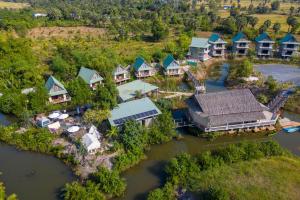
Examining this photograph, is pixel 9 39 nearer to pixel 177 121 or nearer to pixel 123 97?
pixel 123 97

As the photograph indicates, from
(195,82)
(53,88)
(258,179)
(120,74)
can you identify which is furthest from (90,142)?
(195,82)

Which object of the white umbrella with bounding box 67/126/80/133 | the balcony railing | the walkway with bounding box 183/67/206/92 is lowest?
the balcony railing

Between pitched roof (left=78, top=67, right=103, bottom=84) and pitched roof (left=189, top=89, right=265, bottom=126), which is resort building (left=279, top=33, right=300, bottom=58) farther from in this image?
pitched roof (left=78, top=67, right=103, bottom=84)

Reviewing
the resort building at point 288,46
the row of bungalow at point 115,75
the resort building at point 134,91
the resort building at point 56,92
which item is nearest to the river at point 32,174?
the resort building at point 56,92

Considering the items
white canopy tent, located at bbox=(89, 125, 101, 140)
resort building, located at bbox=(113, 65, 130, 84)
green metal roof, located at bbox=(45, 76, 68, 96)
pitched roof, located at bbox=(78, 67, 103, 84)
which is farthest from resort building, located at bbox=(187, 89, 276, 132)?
green metal roof, located at bbox=(45, 76, 68, 96)

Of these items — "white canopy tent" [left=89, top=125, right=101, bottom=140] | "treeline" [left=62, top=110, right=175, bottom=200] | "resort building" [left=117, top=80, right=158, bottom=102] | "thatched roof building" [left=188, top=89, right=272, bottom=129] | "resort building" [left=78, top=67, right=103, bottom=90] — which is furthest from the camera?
"resort building" [left=78, top=67, right=103, bottom=90]

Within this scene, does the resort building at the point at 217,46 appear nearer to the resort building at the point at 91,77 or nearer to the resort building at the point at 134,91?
the resort building at the point at 134,91
